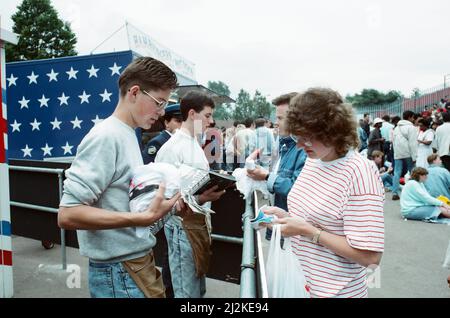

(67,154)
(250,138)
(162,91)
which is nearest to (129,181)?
(162,91)

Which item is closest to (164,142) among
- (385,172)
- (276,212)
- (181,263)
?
(181,263)

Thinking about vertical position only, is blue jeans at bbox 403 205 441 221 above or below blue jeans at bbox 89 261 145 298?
below

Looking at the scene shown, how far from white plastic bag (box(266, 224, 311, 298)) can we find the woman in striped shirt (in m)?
0.13

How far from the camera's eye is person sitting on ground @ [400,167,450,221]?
7070 millimetres

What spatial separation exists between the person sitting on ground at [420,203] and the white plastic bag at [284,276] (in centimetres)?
673

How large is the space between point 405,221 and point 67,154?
6638mm

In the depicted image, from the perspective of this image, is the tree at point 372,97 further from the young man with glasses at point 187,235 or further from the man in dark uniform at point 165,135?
the young man with glasses at point 187,235

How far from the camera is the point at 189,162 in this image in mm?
3010

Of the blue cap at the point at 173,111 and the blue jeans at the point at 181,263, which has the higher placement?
the blue cap at the point at 173,111

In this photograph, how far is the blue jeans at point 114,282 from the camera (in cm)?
175

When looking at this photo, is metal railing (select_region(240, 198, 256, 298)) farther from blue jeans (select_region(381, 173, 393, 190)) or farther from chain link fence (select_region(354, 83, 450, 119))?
chain link fence (select_region(354, 83, 450, 119))

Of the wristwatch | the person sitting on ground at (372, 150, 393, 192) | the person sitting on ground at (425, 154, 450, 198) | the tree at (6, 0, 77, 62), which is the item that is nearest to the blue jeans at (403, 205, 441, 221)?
the person sitting on ground at (425, 154, 450, 198)

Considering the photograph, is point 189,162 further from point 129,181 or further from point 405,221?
point 405,221

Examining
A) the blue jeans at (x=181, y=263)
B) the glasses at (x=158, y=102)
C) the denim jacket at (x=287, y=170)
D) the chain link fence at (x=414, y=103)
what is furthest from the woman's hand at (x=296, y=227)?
the chain link fence at (x=414, y=103)
